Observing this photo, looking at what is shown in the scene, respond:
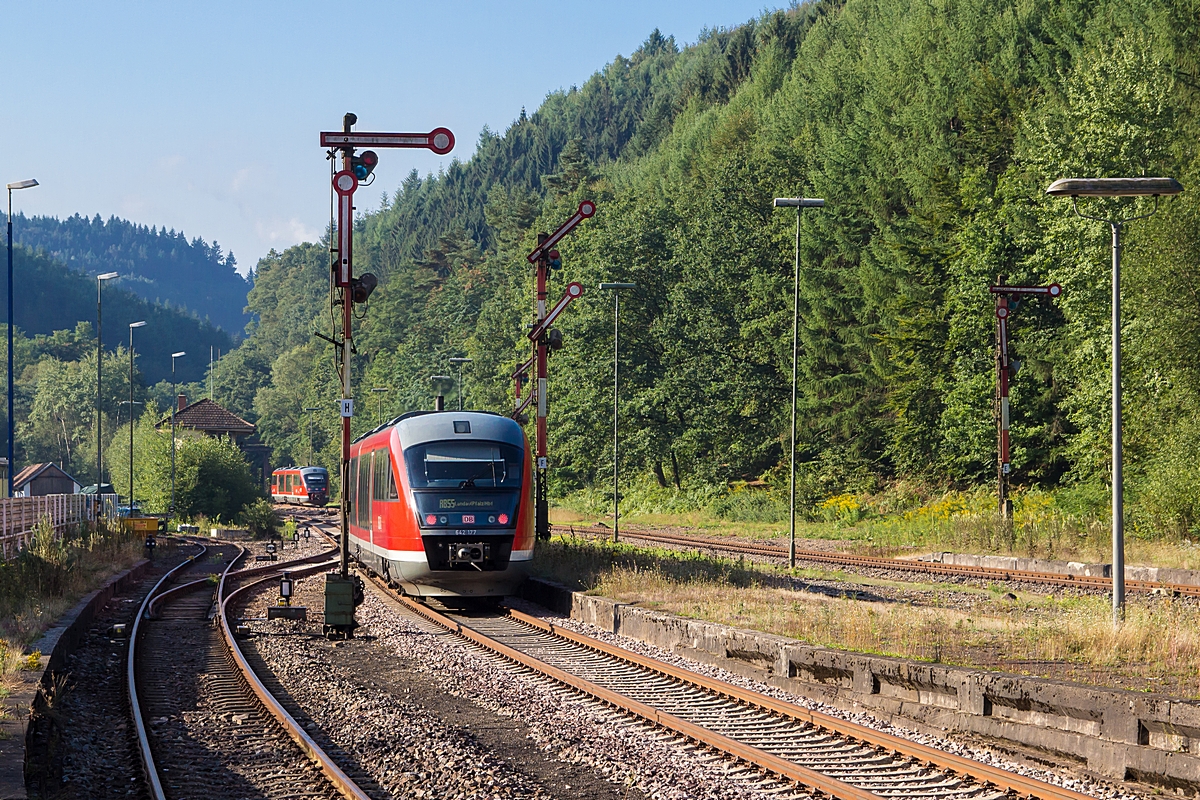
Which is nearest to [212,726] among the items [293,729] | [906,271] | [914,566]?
[293,729]

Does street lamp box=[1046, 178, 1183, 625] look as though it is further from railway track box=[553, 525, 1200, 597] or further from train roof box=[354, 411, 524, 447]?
train roof box=[354, 411, 524, 447]

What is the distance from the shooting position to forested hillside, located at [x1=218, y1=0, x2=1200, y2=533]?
37.8 m

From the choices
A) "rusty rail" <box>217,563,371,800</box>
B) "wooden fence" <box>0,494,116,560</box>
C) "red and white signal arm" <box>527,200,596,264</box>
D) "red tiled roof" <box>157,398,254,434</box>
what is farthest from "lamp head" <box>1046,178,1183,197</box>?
"red tiled roof" <box>157,398,254,434</box>

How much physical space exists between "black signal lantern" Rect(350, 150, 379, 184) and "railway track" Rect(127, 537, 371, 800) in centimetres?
751

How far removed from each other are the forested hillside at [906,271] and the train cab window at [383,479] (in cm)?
1936

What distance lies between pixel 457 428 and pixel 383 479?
2.06 m

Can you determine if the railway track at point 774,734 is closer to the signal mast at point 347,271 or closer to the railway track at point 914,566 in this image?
the signal mast at point 347,271

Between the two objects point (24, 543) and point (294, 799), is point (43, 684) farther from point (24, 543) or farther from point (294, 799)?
point (24, 543)

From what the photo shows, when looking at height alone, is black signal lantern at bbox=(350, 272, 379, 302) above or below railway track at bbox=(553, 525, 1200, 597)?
above

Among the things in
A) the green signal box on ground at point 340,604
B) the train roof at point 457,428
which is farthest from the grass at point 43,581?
the train roof at point 457,428

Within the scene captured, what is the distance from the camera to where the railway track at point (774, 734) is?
917 cm

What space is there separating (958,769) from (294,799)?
504 cm

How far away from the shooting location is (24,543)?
28.6 meters

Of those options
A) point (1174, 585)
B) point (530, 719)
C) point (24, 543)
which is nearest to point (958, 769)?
point (530, 719)
